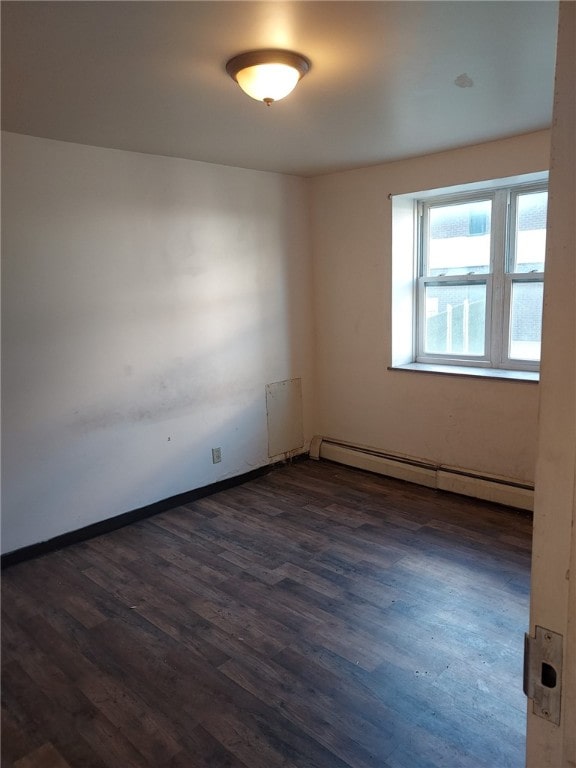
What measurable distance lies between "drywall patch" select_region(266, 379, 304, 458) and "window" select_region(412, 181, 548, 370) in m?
1.12

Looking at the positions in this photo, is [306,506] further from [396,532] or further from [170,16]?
[170,16]

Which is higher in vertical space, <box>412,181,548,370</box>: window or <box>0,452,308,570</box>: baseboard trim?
<box>412,181,548,370</box>: window

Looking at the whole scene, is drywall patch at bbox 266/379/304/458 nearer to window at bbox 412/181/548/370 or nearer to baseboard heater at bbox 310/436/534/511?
baseboard heater at bbox 310/436/534/511

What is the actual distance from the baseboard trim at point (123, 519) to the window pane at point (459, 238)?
219 cm

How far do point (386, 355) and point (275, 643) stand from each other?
2.61 m

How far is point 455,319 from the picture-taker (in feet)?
14.2

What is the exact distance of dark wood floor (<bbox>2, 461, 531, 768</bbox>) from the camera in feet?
6.39

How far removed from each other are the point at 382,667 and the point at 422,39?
253cm

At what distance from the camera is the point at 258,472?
15.2 ft

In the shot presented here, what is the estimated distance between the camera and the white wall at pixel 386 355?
3.77 metres

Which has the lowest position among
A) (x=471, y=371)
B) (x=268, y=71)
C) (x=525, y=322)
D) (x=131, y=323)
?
(x=471, y=371)

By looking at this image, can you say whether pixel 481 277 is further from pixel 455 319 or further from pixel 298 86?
pixel 298 86

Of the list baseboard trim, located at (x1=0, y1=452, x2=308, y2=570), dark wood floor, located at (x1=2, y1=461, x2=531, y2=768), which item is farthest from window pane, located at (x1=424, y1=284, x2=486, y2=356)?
baseboard trim, located at (x1=0, y1=452, x2=308, y2=570)

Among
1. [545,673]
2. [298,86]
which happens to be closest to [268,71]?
[298,86]
